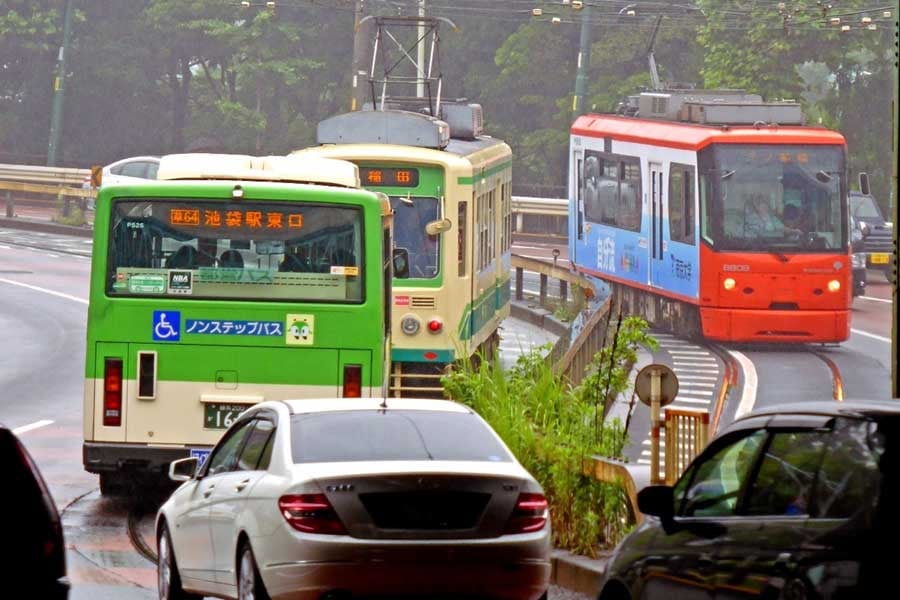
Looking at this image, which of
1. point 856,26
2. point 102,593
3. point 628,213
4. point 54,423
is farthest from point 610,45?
point 102,593

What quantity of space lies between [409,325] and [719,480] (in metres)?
14.0

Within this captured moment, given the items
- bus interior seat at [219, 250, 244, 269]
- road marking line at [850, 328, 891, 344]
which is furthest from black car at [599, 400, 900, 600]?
road marking line at [850, 328, 891, 344]

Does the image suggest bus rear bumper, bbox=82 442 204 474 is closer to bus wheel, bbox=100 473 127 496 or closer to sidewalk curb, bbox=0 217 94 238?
bus wheel, bbox=100 473 127 496

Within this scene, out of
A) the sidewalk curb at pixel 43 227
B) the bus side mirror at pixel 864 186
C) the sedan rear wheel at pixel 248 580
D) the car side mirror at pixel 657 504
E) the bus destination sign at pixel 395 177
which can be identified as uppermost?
the bus side mirror at pixel 864 186

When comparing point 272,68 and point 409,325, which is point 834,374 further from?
point 272,68

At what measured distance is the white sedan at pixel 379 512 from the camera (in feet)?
32.4

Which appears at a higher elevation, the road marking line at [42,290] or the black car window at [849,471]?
the black car window at [849,471]

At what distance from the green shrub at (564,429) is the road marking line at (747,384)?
21.0 feet

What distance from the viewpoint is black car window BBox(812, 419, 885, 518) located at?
666cm

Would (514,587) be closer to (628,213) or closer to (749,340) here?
(749,340)

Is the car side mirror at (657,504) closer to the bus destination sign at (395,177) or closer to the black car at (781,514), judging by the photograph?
the black car at (781,514)

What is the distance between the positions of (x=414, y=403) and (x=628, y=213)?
904 inches

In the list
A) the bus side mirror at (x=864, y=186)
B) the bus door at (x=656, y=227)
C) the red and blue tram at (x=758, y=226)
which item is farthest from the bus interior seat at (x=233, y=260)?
the bus side mirror at (x=864, y=186)

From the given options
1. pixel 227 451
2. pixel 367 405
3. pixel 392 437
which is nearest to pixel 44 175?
pixel 227 451
